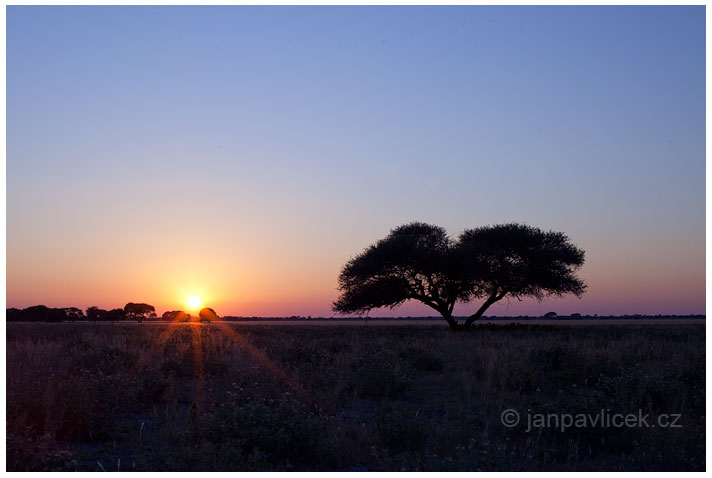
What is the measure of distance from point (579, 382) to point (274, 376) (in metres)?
5.94

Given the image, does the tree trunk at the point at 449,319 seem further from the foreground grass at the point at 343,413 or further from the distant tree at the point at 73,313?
the distant tree at the point at 73,313

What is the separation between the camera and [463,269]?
133 feet

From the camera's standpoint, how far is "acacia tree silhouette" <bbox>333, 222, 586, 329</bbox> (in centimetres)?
4100

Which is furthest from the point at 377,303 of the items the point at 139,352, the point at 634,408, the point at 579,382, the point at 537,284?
the point at 634,408

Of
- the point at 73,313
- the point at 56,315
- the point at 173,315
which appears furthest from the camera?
the point at 173,315

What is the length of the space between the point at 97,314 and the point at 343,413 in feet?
398

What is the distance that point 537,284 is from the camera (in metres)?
41.8

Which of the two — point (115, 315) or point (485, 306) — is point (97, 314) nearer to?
point (115, 315)

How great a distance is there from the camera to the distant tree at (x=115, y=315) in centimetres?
12064

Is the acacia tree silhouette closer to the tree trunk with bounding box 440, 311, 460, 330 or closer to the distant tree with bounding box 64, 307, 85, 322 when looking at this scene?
the tree trunk with bounding box 440, 311, 460, 330

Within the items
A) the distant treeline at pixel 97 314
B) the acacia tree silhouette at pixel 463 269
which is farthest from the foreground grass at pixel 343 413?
the distant treeline at pixel 97 314

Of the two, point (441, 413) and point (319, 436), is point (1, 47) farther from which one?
point (441, 413)

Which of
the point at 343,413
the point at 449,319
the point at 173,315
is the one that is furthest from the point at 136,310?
the point at 343,413

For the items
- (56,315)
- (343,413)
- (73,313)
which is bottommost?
(343,413)
